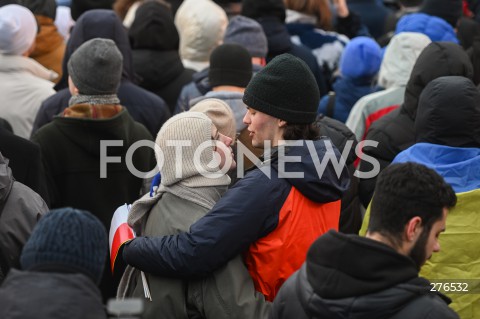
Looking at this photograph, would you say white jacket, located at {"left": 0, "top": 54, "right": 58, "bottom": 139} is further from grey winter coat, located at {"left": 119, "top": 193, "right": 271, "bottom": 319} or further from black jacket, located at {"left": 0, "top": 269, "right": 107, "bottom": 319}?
black jacket, located at {"left": 0, "top": 269, "right": 107, "bottom": 319}

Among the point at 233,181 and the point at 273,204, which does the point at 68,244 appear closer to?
the point at 273,204

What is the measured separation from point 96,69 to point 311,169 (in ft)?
6.71

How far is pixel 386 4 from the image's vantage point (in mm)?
13289

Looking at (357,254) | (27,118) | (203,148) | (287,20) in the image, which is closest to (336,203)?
(203,148)

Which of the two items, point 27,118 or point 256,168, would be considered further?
point 27,118

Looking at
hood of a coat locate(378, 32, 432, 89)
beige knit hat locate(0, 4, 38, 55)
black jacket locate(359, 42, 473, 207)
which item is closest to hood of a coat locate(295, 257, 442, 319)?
black jacket locate(359, 42, 473, 207)

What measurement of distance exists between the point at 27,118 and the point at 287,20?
3.28 metres

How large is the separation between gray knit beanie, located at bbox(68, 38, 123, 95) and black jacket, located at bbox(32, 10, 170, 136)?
0.52 m

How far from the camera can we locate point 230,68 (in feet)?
19.7

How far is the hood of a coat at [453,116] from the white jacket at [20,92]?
294 centimetres

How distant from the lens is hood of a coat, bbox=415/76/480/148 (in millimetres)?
4637

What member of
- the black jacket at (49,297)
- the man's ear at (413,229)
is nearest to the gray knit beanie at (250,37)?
the man's ear at (413,229)

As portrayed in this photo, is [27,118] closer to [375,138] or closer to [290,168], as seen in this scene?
[375,138]

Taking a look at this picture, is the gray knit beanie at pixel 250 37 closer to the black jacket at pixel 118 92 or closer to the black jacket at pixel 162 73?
the black jacket at pixel 162 73
